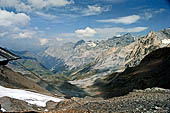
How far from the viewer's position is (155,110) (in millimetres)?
13047

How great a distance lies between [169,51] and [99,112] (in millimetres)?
127619

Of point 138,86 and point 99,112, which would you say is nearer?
point 99,112

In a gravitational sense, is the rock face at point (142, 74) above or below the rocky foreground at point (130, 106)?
below

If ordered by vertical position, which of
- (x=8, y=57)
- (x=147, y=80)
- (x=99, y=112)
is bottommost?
(x=147, y=80)

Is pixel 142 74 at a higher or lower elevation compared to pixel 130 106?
lower

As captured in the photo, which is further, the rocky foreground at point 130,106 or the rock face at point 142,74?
the rock face at point 142,74

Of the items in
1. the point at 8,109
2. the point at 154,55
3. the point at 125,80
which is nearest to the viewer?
the point at 8,109

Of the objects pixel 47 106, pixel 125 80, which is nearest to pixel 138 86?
pixel 125 80

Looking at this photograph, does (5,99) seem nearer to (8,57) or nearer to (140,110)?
(140,110)

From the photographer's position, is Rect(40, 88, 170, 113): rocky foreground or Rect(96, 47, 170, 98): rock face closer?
Rect(40, 88, 170, 113): rocky foreground

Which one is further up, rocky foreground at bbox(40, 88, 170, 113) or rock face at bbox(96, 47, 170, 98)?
rocky foreground at bbox(40, 88, 170, 113)

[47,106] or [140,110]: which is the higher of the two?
[140,110]

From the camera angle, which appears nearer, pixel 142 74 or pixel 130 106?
pixel 130 106

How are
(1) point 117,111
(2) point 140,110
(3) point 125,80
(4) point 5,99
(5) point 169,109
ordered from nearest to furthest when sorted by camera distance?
(5) point 169,109
(2) point 140,110
(1) point 117,111
(4) point 5,99
(3) point 125,80
